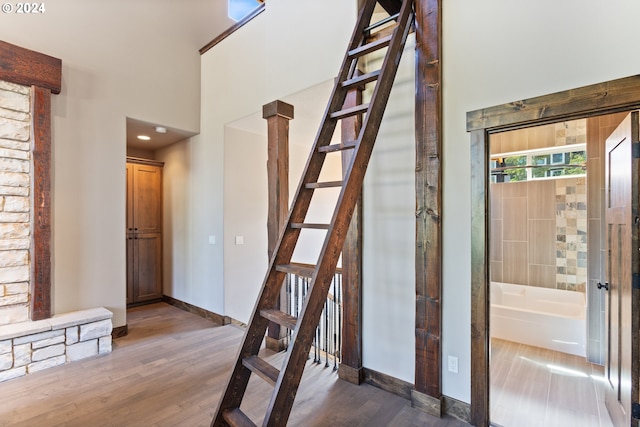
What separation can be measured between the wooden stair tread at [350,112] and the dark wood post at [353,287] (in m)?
0.58

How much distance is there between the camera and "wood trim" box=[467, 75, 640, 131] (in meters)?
1.53

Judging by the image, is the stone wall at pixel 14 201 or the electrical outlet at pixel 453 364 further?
the stone wall at pixel 14 201

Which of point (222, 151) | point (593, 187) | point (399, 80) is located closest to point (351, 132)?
point (399, 80)

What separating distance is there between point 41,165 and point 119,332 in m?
1.93

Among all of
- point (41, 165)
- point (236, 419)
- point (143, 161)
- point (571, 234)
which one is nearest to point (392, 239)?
point (236, 419)

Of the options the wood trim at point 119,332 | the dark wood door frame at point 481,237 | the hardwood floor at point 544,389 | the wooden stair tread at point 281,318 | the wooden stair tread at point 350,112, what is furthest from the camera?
the wood trim at point 119,332

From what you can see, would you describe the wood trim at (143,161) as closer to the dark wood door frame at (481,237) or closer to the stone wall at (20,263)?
the stone wall at (20,263)

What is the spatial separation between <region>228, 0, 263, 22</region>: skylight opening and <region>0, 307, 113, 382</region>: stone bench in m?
4.18

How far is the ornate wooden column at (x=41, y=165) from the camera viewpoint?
288cm

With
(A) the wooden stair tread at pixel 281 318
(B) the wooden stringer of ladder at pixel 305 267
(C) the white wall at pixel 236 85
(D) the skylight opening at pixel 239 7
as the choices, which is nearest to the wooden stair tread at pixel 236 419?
(B) the wooden stringer of ladder at pixel 305 267

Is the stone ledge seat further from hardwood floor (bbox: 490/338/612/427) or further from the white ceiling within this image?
hardwood floor (bbox: 490/338/612/427)

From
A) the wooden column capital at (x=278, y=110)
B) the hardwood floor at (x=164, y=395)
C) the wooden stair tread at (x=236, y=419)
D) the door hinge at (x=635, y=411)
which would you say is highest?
the wooden column capital at (x=278, y=110)

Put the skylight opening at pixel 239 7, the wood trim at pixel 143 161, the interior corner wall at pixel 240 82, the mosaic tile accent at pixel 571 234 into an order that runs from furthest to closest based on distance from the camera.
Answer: the wood trim at pixel 143 161
the skylight opening at pixel 239 7
the mosaic tile accent at pixel 571 234
the interior corner wall at pixel 240 82

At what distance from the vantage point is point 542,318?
3289 millimetres
